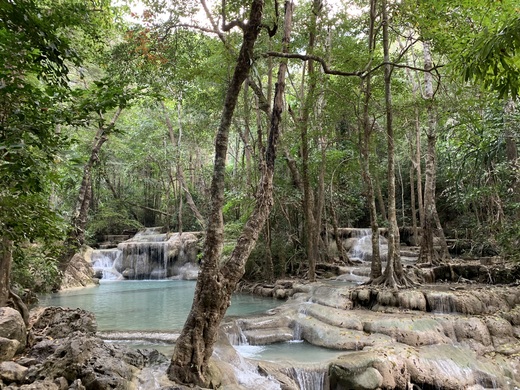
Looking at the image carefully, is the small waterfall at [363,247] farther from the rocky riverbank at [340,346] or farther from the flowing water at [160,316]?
the rocky riverbank at [340,346]

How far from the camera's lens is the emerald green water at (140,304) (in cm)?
964

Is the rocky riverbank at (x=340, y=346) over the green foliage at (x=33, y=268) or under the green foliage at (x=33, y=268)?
under

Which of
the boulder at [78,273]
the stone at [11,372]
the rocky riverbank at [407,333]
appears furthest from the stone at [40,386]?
the boulder at [78,273]

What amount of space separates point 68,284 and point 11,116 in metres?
15.0

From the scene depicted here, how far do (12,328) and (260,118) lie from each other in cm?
1103

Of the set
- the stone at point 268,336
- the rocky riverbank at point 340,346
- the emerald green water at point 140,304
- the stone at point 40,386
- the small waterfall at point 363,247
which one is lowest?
the emerald green water at point 140,304

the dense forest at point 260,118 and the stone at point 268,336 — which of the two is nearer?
the dense forest at point 260,118

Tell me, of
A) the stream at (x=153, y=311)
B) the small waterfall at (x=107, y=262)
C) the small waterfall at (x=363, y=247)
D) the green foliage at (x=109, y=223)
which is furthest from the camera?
the green foliage at (x=109, y=223)

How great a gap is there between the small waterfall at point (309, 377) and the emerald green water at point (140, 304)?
3.35m

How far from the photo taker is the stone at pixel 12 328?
4.74 m

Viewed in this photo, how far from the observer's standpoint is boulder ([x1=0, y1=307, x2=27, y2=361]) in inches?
179

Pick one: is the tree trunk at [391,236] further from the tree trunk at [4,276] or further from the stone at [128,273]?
the stone at [128,273]

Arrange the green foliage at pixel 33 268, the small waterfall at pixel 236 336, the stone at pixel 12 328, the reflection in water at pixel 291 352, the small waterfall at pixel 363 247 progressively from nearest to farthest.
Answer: the stone at pixel 12 328 → the green foliage at pixel 33 268 → the reflection in water at pixel 291 352 → the small waterfall at pixel 236 336 → the small waterfall at pixel 363 247

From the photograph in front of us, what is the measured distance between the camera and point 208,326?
16.0 feet
